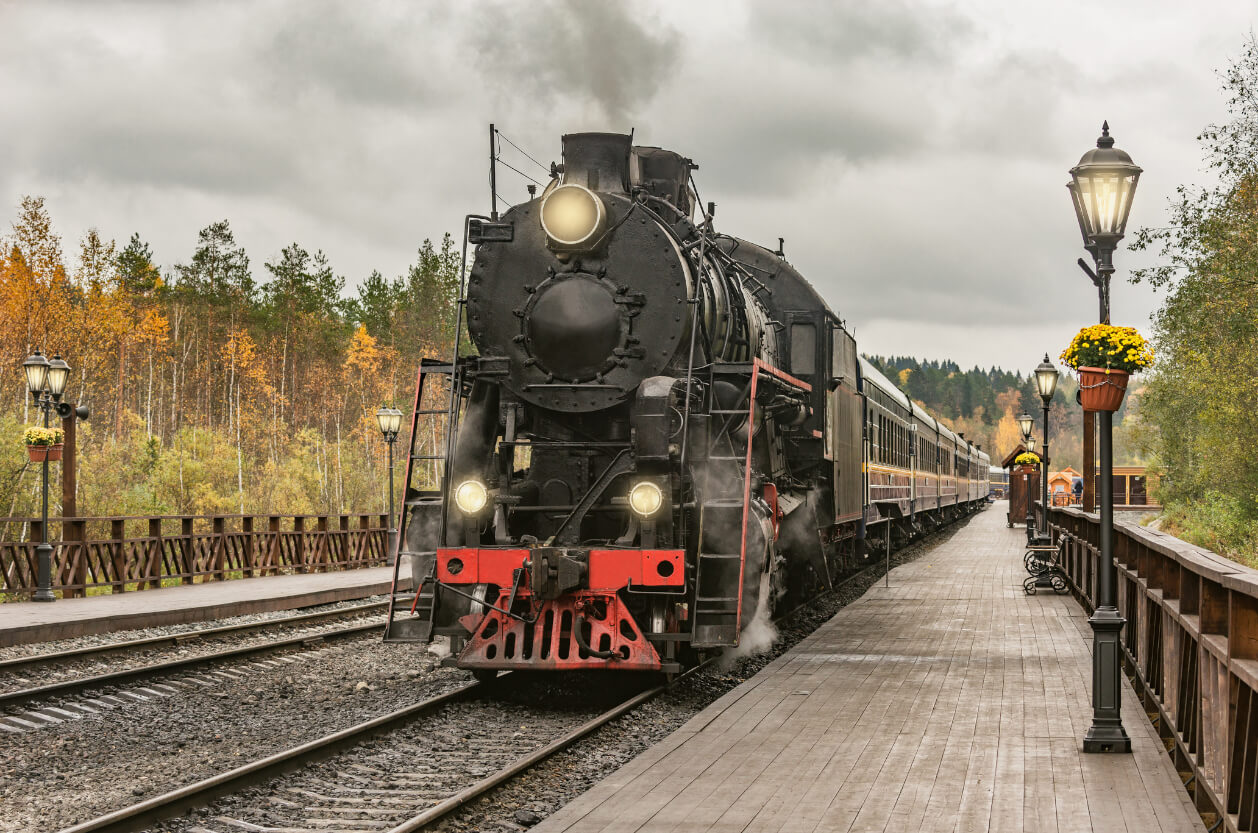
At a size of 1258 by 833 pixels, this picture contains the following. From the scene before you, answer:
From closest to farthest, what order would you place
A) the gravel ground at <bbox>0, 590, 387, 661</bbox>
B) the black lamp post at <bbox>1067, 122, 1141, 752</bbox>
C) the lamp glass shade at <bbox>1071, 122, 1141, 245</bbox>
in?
1. the black lamp post at <bbox>1067, 122, 1141, 752</bbox>
2. the lamp glass shade at <bbox>1071, 122, 1141, 245</bbox>
3. the gravel ground at <bbox>0, 590, 387, 661</bbox>

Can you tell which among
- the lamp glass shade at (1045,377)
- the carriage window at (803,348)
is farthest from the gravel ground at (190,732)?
the lamp glass shade at (1045,377)

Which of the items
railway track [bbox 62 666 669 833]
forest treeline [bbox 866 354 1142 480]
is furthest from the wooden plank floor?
forest treeline [bbox 866 354 1142 480]

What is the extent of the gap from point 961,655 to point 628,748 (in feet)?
13.5

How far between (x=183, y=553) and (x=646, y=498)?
1245 cm

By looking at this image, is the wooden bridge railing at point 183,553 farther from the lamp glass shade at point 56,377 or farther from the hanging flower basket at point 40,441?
the lamp glass shade at point 56,377

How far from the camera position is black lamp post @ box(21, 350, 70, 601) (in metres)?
15.2

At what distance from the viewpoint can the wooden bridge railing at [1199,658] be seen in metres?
4.23

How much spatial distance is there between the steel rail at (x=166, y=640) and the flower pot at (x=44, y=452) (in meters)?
3.85

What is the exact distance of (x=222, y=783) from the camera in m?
6.00

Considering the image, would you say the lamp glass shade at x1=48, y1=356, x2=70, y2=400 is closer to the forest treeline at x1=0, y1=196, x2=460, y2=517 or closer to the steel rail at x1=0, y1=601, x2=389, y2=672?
the steel rail at x1=0, y1=601, x2=389, y2=672

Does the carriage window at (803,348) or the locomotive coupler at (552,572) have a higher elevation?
the carriage window at (803,348)

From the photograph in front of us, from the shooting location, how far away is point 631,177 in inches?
393

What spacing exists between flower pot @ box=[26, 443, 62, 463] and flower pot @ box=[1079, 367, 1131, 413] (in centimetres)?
1319

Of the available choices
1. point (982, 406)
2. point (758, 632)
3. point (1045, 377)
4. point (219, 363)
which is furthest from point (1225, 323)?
point (982, 406)
